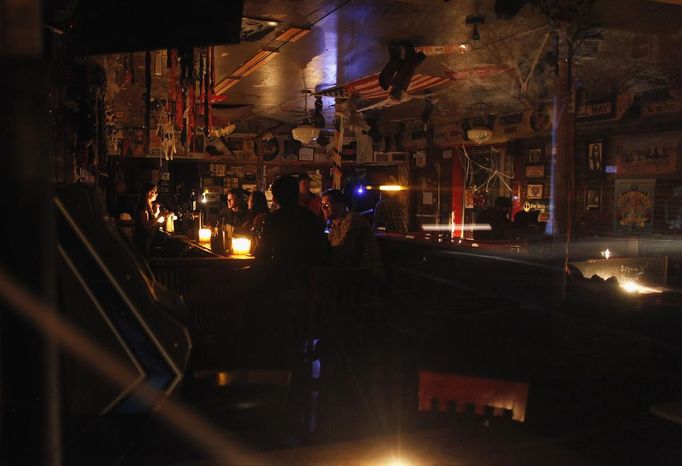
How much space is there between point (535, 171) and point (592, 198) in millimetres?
1251

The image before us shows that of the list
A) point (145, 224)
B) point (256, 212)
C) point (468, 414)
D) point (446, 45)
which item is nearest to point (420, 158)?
point (256, 212)

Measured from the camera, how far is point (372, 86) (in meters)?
8.04

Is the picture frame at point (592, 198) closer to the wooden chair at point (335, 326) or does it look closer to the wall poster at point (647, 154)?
the wall poster at point (647, 154)

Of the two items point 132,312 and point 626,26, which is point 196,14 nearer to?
point 132,312

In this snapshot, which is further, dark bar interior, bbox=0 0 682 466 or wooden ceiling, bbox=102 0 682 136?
wooden ceiling, bbox=102 0 682 136

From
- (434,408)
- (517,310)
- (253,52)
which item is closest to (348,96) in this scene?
(253,52)

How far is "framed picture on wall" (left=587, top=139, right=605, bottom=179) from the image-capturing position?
9.48m

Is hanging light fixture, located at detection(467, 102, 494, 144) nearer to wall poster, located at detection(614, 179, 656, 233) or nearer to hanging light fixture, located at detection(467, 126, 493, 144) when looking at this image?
hanging light fixture, located at detection(467, 126, 493, 144)

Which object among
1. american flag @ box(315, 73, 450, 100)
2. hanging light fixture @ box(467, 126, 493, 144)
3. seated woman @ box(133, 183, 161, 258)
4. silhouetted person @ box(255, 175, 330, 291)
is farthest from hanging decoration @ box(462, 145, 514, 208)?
silhouetted person @ box(255, 175, 330, 291)

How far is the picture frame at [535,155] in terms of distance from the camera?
10.6m

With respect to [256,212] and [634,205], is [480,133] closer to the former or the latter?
[634,205]

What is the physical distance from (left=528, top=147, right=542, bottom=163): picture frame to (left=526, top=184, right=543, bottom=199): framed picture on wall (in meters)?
0.46

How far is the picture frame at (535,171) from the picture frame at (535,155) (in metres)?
0.11

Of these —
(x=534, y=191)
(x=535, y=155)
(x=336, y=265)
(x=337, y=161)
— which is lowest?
(x=336, y=265)
